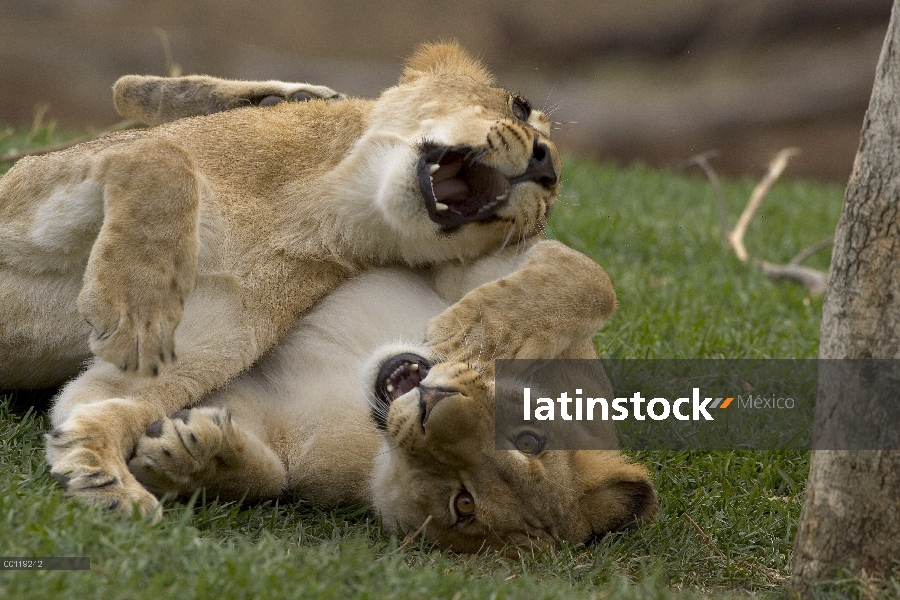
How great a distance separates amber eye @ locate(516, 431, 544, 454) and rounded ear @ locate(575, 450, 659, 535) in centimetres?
23

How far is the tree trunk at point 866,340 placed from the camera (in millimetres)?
3123

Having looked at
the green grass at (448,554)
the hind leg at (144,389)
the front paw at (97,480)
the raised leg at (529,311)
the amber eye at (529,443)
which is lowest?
the green grass at (448,554)

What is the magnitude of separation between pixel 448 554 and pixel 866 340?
58.4 inches

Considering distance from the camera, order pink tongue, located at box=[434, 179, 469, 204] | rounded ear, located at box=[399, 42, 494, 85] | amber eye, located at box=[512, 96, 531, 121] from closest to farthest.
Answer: pink tongue, located at box=[434, 179, 469, 204], amber eye, located at box=[512, 96, 531, 121], rounded ear, located at box=[399, 42, 494, 85]

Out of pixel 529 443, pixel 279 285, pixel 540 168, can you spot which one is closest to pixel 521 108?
pixel 540 168

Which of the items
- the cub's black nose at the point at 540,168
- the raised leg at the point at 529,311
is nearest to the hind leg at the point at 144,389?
the raised leg at the point at 529,311

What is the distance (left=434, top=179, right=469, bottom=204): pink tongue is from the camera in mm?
4219

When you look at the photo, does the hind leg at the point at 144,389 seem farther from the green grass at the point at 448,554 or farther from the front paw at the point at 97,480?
the green grass at the point at 448,554

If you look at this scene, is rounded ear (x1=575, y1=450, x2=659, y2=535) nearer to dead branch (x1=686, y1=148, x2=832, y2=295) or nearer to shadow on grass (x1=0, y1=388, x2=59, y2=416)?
shadow on grass (x1=0, y1=388, x2=59, y2=416)

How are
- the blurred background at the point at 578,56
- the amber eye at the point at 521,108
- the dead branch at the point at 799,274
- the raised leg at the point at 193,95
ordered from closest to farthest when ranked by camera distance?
the amber eye at the point at 521,108
the raised leg at the point at 193,95
the dead branch at the point at 799,274
the blurred background at the point at 578,56

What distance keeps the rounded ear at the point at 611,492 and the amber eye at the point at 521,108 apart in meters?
1.41

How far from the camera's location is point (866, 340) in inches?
124

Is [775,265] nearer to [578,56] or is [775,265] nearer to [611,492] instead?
[611,492]

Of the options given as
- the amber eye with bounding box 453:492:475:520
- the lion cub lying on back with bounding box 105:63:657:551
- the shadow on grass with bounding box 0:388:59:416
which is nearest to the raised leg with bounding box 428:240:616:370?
the lion cub lying on back with bounding box 105:63:657:551
